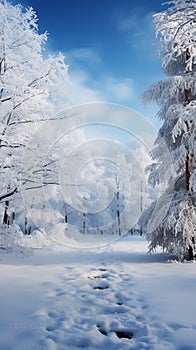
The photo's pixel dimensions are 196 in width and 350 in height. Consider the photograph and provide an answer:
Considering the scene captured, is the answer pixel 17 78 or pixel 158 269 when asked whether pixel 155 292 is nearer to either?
pixel 158 269

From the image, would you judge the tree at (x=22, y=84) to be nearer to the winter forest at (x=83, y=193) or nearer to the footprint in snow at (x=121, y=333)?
the winter forest at (x=83, y=193)

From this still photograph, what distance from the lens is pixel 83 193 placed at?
1354 centimetres

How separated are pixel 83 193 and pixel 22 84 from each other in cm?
653

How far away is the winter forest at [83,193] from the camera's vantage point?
11.7ft

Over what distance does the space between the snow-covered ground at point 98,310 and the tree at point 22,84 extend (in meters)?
3.80

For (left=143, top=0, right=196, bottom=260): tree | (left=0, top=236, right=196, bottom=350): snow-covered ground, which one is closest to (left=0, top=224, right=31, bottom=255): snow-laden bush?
(left=0, top=236, right=196, bottom=350): snow-covered ground

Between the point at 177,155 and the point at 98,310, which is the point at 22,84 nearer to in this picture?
the point at 177,155

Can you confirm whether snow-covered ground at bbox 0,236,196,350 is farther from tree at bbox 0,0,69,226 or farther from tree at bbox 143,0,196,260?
tree at bbox 0,0,69,226

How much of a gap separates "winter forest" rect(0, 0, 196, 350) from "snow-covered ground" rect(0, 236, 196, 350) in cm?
2

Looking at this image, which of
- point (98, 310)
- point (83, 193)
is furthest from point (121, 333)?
point (83, 193)

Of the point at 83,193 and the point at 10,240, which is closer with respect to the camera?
the point at 10,240

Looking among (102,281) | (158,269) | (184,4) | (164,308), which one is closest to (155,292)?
(164,308)

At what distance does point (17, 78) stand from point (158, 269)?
710 cm

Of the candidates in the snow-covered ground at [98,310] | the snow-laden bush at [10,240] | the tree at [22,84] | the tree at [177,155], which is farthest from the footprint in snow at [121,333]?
the snow-laden bush at [10,240]
